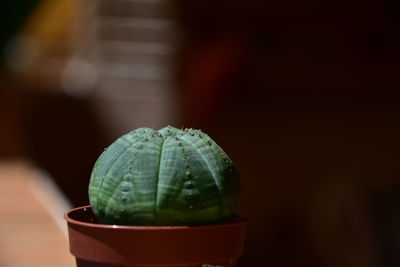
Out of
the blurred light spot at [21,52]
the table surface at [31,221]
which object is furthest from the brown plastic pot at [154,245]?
the blurred light spot at [21,52]

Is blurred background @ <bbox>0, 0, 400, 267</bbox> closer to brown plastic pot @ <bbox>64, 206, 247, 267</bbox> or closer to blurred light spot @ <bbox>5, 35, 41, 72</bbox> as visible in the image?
brown plastic pot @ <bbox>64, 206, 247, 267</bbox>

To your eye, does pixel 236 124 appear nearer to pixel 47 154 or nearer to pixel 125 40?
pixel 125 40

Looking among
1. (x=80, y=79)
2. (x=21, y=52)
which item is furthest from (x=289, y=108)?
(x=21, y=52)

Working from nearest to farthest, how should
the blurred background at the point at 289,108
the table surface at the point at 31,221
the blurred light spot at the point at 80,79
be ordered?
the table surface at the point at 31,221 → the blurred background at the point at 289,108 → the blurred light spot at the point at 80,79

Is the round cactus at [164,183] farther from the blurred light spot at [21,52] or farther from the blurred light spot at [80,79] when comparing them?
the blurred light spot at [21,52]

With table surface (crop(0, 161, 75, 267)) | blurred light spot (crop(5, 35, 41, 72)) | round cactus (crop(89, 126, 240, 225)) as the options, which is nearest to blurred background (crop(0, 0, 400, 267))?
table surface (crop(0, 161, 75, 267))

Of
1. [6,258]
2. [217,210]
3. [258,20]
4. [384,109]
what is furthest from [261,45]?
[217,210]
